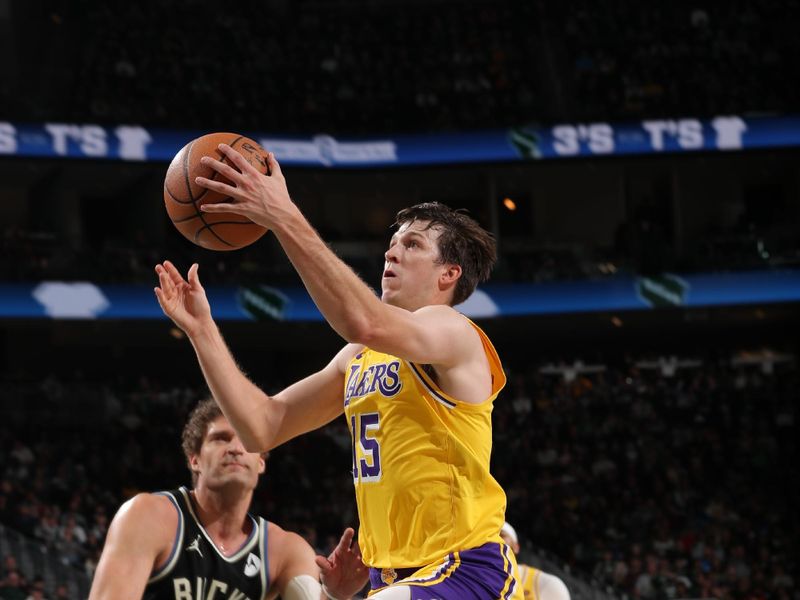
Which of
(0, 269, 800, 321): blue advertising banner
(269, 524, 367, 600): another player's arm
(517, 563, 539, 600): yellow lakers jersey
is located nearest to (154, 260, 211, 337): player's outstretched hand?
(269, 524, 367, 600): another player's arm

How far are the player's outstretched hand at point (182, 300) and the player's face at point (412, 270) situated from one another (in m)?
0.68

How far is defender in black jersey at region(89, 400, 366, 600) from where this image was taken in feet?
15.5

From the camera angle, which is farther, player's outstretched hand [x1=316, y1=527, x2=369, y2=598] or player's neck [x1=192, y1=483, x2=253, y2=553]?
player's neck [x1=192, y1=483, x2=253, y2=553]

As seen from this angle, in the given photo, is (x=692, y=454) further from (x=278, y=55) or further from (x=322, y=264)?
(x=322, y=264)

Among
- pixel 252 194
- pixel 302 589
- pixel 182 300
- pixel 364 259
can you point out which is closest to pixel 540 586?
pixel 302 589

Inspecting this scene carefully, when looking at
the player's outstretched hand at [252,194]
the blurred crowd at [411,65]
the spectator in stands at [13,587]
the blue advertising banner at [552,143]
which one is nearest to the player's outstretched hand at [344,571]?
the player's outstretched hand at [252,194]

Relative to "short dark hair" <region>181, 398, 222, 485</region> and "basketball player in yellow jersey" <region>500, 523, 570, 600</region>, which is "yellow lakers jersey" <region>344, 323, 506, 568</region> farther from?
"basketball player in yellow jersey" <region>500, 523, 570, 600</region>

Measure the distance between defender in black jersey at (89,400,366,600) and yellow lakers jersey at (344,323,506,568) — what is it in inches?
23.5

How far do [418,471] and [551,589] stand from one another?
3.53m

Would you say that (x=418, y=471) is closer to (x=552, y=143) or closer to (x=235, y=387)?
(x=235, y=387)

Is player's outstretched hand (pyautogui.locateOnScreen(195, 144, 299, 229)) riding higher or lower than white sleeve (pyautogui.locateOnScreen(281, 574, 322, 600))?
higher

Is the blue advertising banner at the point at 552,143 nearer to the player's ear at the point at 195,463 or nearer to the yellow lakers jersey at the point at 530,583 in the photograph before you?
the yellow lakers jersey at the point at 530,583

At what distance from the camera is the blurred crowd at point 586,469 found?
18.2 metres

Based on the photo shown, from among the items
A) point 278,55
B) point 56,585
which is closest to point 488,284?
point 278,55
